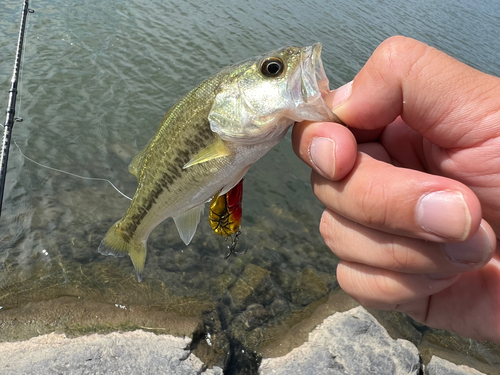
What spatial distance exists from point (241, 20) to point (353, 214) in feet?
46.1

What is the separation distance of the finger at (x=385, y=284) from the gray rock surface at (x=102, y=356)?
2.43 m

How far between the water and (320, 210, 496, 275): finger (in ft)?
9.47

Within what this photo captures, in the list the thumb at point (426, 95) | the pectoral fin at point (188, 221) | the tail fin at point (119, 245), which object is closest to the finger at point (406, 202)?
the thumb at point (426, 95)

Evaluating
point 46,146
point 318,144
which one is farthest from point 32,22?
point 318,144

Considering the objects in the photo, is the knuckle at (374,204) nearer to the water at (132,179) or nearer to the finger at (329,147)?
the finger at (329,147)

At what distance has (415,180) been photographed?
1.79 m

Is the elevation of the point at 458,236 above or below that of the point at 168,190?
above

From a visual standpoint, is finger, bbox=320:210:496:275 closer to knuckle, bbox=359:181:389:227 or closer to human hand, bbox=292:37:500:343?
human hand, bbox=292:37:500:343

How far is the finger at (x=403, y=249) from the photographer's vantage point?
188 cm

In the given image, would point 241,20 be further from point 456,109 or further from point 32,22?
point 456,109

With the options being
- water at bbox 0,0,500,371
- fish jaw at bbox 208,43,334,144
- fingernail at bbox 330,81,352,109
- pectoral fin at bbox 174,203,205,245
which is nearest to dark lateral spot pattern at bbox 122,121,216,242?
fish jaw at bbox 208,43,334,144

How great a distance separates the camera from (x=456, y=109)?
1.89m

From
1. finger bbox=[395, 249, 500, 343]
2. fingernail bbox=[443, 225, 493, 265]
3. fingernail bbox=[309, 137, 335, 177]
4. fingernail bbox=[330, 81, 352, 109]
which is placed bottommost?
finger bbox=[395, 249, 500, 343]

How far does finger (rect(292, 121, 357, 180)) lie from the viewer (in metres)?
1.97
